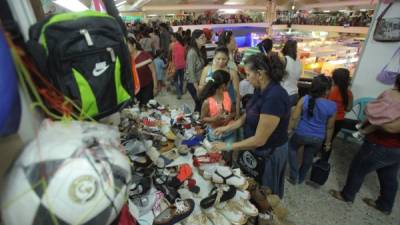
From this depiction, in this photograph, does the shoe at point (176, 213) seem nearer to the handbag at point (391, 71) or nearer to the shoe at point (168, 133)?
the shoe at point (168, 133)

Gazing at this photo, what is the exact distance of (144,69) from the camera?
340cm

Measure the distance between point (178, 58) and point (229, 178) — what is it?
429 centimetres

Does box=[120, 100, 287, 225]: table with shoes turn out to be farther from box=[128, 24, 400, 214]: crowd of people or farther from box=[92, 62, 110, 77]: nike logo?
box=[92, 62, 110, 77]: nike logo

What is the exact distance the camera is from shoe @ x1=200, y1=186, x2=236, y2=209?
1.24 m

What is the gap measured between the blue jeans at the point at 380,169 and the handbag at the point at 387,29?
5.60 feet

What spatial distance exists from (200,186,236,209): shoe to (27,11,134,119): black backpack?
723 millimetres

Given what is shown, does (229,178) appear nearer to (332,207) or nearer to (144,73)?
(332,207)

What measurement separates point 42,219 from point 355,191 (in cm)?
281

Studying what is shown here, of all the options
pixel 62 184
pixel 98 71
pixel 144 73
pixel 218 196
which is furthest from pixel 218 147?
pixel 144 73

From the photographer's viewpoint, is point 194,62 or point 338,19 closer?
point 194,62

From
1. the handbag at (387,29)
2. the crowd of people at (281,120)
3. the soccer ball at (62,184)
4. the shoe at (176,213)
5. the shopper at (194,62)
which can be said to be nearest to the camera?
the soccer ball at (62,184)

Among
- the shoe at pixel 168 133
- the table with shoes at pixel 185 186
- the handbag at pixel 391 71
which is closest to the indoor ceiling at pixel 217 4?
the handbag at pixel 391 71

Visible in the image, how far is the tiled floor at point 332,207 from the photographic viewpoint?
2.28m

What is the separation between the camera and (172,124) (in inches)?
87.2
